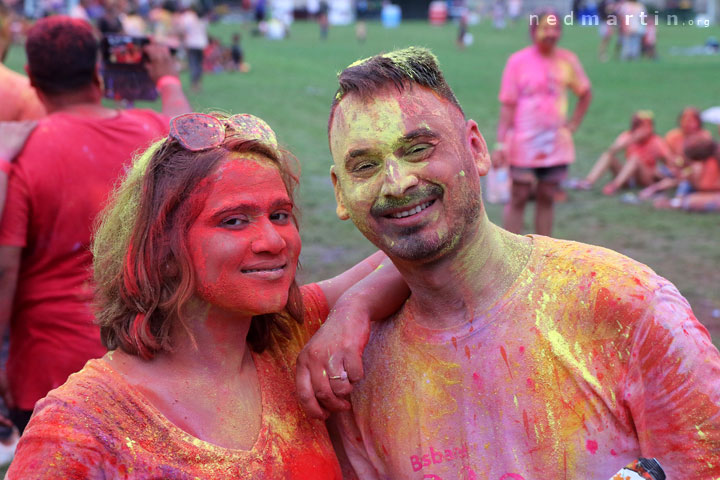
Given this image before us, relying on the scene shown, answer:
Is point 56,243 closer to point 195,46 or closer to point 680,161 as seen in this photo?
point 680,161

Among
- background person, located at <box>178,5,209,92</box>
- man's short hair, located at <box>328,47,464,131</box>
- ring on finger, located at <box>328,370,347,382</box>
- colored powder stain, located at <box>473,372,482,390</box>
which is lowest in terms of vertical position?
background person, located at <box>178,5,209,92</box>

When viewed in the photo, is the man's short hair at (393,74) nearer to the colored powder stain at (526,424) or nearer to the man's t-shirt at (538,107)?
the colored powder stain at (526,424)

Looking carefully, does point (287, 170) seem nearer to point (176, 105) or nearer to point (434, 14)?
point (176, 105)

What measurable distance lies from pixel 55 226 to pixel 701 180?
8296mm

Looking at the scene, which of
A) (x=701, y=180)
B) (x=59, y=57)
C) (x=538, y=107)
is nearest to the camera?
(x=59, y=57)

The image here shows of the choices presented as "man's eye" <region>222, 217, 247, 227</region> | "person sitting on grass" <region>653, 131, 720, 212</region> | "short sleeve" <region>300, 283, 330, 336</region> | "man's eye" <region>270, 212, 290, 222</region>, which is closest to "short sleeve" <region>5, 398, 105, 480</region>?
"man's eye" <region>222, 217, 247, 227</region>

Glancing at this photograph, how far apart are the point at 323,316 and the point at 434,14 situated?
45.1m

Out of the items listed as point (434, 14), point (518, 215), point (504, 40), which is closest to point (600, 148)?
point (518, 215)

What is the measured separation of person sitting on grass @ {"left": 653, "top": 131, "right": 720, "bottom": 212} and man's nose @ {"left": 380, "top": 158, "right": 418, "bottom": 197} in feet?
27.5

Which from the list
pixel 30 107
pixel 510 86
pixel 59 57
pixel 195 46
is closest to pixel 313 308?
pixel 59 57

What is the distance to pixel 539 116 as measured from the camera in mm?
7559

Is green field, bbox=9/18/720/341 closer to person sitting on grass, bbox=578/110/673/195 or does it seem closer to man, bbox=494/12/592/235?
person sitting on grass, bbox=578/110/673/195

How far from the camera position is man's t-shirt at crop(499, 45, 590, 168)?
759 centimetres

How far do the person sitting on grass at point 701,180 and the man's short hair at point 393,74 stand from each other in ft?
27.0
